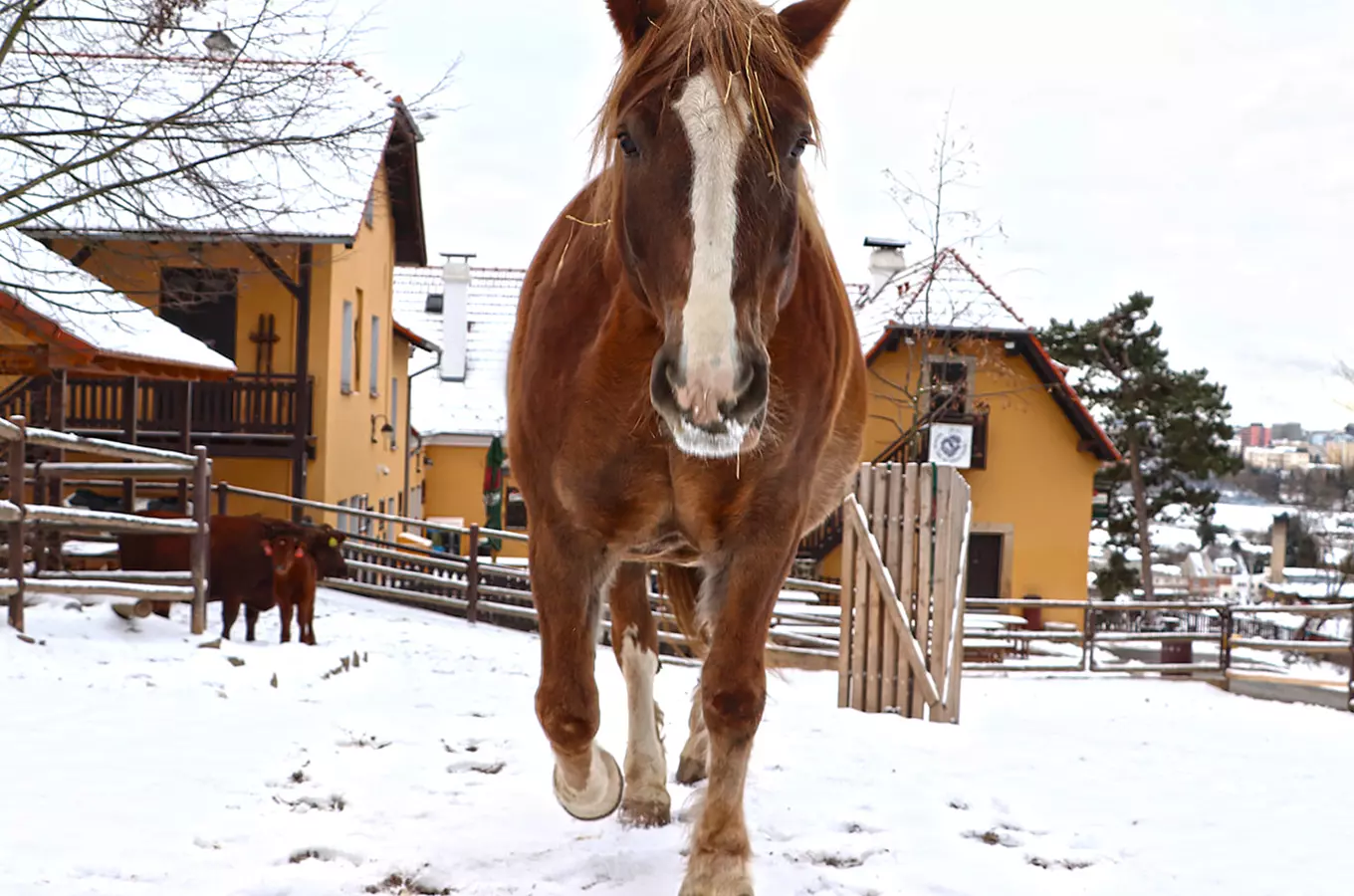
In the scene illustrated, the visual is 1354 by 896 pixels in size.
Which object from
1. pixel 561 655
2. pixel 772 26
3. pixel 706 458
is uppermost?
pixel 772 26

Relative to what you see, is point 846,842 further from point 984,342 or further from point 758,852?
point 984,342

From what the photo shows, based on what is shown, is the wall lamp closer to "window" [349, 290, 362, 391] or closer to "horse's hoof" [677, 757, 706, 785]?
"window" [349, 290, 362, 391]

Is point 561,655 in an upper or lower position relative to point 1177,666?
upper

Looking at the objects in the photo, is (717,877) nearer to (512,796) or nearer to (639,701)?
(639,701)

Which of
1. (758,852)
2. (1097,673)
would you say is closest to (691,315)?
(758,852)

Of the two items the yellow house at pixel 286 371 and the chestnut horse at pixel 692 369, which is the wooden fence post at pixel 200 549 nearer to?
the yellow house at pixel 286 371

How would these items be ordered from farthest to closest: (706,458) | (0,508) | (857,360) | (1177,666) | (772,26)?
(1177,666) → (0,508) → (857,360) → (706,458) → (772,26)

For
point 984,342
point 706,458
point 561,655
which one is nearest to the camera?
point 706,458

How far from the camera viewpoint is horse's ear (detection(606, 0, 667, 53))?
3201mm

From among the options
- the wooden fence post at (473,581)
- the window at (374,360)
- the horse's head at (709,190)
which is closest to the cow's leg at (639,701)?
the horse's head at (709,190)

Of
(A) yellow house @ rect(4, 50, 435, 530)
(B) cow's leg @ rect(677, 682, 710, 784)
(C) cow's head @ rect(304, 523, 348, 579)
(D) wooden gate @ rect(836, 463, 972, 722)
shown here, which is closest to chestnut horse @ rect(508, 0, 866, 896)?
(B) cow's leg @ rect(677, 682, 710, 784)

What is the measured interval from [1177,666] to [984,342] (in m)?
8.26

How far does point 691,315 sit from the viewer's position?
106 inches

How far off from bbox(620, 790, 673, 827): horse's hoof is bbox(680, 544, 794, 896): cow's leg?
87 cm
